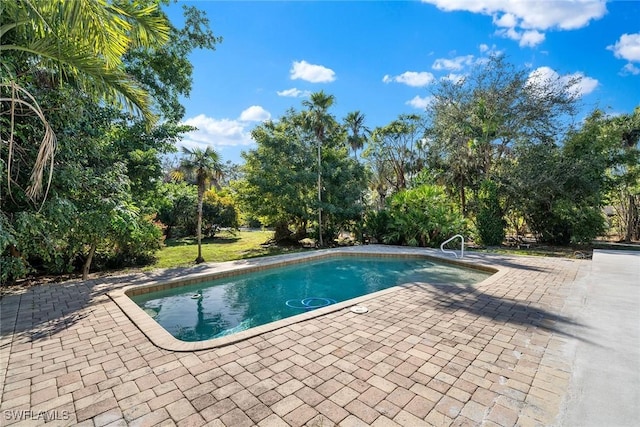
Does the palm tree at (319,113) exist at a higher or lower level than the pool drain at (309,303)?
higher

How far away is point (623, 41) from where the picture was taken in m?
12.8

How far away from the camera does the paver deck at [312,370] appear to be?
2451mm

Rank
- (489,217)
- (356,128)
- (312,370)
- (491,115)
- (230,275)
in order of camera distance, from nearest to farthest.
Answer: (312,370), (230,275), (489,217), (491,115), (356,128)

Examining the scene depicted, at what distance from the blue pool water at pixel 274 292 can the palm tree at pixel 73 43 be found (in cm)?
335

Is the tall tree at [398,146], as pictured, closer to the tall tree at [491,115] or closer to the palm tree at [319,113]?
the tall tree at [491,115]

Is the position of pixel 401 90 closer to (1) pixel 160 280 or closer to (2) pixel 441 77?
(2) pixel 441 77

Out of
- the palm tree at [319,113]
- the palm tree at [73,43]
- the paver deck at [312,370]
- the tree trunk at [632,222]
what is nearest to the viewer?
the paver deck at [312,370]

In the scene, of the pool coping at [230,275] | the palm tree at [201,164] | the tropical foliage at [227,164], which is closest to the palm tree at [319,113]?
the tropical foliage at [227,164]

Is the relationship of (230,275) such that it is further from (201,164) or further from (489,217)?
(489,217)

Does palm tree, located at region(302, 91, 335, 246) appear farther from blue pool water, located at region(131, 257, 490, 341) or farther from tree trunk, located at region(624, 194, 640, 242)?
tree trunk, located at region(624, 194, 640, 242)

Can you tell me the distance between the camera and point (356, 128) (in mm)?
24688

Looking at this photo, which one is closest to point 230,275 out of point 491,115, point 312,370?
point 312,370

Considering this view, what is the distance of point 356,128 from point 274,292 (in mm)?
19732

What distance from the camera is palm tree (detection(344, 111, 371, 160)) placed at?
964 inches
